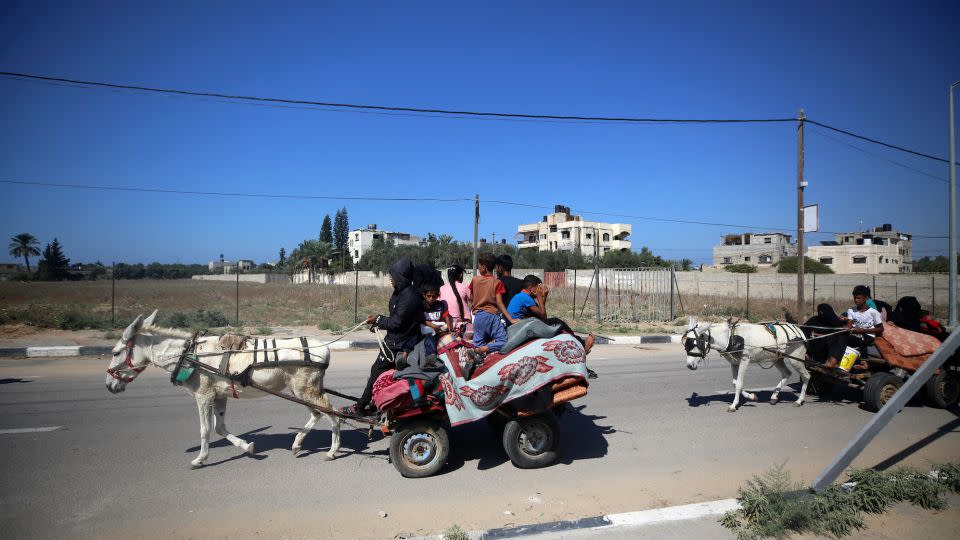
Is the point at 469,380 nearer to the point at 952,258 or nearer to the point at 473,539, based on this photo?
the point at 473,539

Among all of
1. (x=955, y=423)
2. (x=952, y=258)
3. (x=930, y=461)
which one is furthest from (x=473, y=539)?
(x=952, y=258)

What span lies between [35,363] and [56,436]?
6978 mm

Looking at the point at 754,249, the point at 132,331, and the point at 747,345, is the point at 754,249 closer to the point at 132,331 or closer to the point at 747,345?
the point at 747,345

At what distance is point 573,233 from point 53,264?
226ft

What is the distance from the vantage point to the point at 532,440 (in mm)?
5363

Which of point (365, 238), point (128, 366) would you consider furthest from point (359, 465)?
point (365, 238)

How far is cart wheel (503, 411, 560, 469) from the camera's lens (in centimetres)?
522

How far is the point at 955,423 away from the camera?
6.91 meters

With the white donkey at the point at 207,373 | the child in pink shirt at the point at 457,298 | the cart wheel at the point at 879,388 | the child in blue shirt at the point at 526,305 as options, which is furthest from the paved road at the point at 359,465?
the child in blue shirt at the point at 526,305

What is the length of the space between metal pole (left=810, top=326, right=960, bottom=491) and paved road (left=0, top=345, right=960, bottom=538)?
82cm

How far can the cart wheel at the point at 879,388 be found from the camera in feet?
23.7

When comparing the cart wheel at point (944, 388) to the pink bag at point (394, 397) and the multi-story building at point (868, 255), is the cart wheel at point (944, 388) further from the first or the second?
the multi-story building at point (868, 255)

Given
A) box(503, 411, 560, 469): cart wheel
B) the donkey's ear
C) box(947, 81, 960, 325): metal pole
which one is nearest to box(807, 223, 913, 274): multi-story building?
box(947, 81, 960, 325): metal pole

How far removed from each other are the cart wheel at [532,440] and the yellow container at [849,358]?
5.27 metres
